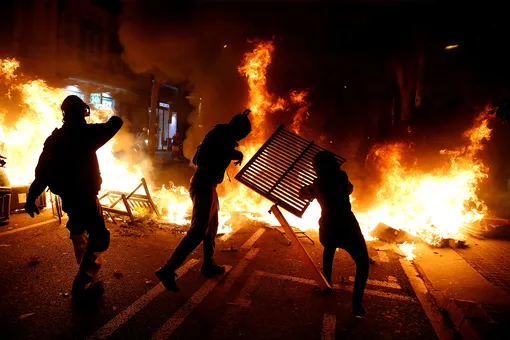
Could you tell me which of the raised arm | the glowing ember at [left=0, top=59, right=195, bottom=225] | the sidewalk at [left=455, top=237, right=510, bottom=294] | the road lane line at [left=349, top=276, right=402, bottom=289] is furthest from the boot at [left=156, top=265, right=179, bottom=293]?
the sidewalk at [left=455, top=237, right=510, bottom=294]

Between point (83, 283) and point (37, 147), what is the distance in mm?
8458

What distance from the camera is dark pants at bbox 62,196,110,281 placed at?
365 centimetres

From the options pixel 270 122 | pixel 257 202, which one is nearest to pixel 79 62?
A: pixel 270 122

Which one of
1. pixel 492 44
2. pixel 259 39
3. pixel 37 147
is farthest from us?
pixel 259 39

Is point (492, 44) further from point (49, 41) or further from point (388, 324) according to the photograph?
point (49, 41)

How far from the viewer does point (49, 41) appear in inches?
648

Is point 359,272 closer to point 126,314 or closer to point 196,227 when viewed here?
point 196,227

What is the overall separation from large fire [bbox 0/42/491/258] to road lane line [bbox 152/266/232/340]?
2.77 m

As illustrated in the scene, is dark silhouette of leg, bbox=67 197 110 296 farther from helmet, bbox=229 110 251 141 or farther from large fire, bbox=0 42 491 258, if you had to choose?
large fire, bbox=0 42 491 258

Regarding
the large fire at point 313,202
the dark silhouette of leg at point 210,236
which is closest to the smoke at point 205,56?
the large fire at point 313,202

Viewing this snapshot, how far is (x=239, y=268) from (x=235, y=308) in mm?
1252

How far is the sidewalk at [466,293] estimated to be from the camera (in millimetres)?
3465

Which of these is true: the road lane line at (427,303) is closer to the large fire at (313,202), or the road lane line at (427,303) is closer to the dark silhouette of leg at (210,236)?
the large fire at (313,202)

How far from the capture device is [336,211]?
12.5ft
